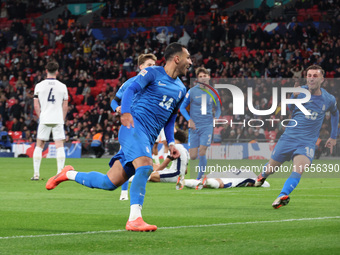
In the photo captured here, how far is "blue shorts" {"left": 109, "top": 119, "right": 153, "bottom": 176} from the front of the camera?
23.1 ft

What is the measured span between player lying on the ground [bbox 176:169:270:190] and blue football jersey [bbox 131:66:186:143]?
5.93m

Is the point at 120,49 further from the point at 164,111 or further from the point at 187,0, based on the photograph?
the point at 164,111

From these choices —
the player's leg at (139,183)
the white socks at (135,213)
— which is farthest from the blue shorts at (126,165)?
the white socks at (135,213)

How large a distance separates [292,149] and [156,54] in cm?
2565

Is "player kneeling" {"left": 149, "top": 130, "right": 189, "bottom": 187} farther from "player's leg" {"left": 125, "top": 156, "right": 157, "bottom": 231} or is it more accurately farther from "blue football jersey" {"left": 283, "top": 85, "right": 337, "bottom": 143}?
"player's leg" {"left": 125, "top": 156, "right": 157, "bottom": 231}

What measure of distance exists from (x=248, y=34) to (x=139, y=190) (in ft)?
90.1

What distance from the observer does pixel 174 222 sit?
25.4 feet

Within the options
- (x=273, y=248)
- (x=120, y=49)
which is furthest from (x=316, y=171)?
(x=120, y=49)

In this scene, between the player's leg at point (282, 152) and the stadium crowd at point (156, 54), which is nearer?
the player's leg at point (282, 152)

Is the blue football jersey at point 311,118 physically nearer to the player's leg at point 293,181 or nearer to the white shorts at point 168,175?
the player's leg at point 293,181

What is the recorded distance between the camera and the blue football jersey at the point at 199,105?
14992 mm

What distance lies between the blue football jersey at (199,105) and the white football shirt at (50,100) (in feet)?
9.43

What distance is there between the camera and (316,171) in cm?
2055

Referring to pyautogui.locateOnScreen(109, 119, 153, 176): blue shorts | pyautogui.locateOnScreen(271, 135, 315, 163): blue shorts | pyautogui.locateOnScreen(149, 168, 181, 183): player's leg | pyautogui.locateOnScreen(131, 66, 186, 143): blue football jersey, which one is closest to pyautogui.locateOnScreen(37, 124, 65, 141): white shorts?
pyautogui.locateOnScreen(149, 168, 181, 183): player's leg
